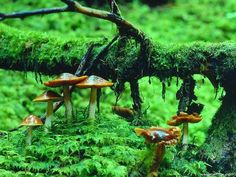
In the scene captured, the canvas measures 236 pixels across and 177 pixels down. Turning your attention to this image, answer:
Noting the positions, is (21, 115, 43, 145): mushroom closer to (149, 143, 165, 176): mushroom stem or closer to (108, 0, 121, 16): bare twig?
(149, 143, 165, 176): mushroom stem

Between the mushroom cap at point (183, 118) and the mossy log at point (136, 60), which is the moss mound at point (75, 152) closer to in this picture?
the mushroom cap at point (183, 118)

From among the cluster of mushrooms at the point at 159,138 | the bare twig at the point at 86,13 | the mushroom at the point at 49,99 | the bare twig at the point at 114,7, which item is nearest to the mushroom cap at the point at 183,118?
the cluster of mushrooms at the point at 159,138

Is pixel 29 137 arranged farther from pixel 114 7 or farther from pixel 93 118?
pixel 114 7

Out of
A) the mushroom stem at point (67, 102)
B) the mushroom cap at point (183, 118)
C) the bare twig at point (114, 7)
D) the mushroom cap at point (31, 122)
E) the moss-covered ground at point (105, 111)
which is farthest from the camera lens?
the bare twig at point (114, 7)

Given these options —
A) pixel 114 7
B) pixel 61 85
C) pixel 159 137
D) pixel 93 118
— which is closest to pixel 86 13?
pixel 114 7

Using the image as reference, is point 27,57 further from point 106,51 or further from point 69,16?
point 69,16

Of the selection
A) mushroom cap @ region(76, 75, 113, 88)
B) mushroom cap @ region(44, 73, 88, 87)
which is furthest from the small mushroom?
mushroom cap @ region(44, 73, 88, 87)

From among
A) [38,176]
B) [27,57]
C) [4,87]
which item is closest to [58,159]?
[38,176]
